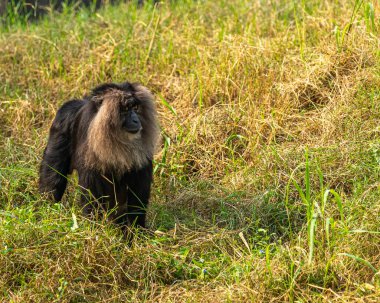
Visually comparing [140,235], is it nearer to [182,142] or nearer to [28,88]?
[182,142]

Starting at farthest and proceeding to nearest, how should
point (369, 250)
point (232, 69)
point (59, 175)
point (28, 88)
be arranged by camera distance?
1. point (28, 88)
2. point (232, 69)
3. point (59, 175)
4. point (369, 250)

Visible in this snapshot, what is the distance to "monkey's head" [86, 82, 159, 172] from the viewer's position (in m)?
5.11

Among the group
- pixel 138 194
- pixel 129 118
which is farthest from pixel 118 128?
pixel 138 194

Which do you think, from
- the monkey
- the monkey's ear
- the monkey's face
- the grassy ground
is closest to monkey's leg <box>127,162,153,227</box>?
the monkey

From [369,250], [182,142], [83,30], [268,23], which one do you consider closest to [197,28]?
[268,23]

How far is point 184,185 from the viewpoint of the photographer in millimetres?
6234

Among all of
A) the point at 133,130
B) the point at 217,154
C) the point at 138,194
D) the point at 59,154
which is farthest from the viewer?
the point at 217,154

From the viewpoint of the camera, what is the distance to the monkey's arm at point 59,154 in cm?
560

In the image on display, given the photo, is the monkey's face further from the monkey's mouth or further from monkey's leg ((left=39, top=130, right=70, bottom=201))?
monkey's leg ((left=39, top=130, right=70, bottom=201))

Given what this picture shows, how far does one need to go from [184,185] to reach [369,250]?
1988 mm

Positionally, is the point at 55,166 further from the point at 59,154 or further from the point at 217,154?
the point at 217,154

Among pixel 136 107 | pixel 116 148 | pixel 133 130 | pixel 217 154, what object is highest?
pixel 136 107

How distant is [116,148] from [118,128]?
0.13 m

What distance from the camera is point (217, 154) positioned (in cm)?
647
